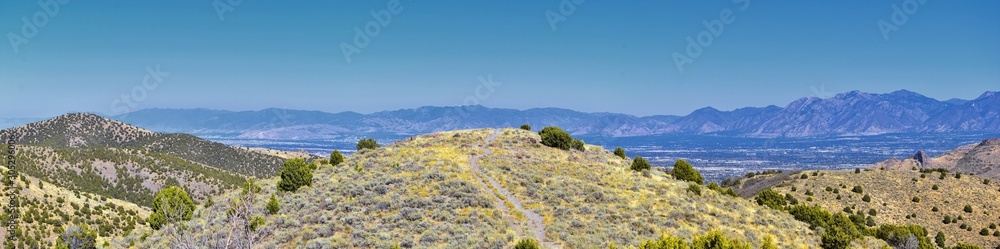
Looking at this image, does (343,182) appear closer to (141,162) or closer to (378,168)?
(378,168)

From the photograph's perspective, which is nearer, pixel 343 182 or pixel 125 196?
pixel 343 182

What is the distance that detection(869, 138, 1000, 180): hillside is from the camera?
158 m

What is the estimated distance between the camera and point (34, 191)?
65.2 metres

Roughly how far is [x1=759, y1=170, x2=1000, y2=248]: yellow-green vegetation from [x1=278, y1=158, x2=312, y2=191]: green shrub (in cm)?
5643

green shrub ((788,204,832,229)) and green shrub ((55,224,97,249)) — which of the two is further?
green shrub ((788,204,832,229))

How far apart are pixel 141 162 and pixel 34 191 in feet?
155

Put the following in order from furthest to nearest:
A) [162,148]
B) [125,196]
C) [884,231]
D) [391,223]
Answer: [162,148] < [125,196] < [884,231] < [391,223]

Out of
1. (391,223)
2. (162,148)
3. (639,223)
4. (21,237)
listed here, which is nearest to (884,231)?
(639,223)

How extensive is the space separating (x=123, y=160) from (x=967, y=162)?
217m

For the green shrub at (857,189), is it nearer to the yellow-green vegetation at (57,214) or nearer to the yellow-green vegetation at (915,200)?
the yellow-green vegetation at (915,200)

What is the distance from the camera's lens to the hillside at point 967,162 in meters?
158

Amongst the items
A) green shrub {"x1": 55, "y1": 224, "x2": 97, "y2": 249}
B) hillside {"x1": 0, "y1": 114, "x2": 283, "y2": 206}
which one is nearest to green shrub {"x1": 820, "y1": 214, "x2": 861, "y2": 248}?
green shrub {"x1": 55, "y1": 224, "x2": 97, "y2": 249}

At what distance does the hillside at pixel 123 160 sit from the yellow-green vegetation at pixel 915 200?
98333 mm

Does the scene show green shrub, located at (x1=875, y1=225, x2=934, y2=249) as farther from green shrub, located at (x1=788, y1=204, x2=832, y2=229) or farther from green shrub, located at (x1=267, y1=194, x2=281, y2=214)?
green shrub, located at (x1=267, y1=194, x2=281, y2=214)
